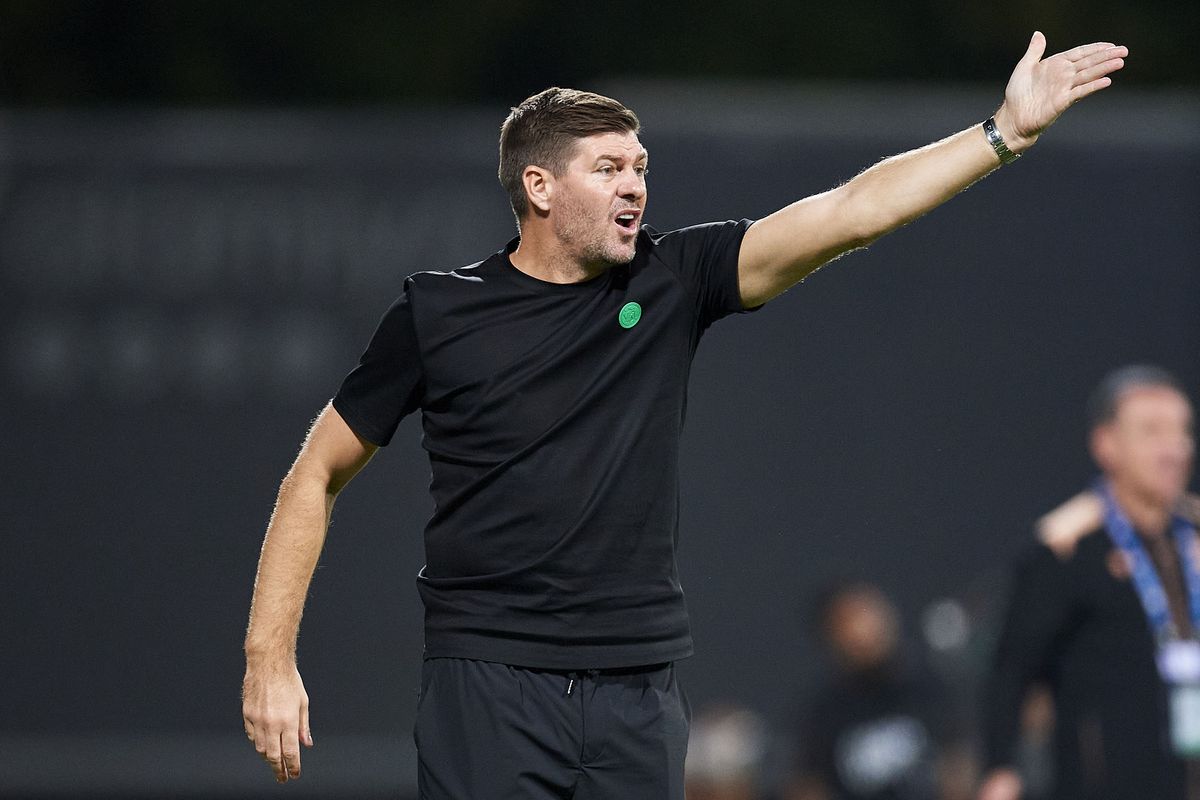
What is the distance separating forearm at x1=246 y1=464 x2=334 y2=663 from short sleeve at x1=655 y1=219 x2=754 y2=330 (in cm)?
85

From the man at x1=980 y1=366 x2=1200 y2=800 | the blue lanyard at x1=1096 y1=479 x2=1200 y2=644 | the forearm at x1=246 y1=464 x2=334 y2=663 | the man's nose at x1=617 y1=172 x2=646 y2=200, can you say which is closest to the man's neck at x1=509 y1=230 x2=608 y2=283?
the man's nose at x1=617 y1=172 x2=646 y2=200

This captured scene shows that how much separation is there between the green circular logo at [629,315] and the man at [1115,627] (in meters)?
2.84

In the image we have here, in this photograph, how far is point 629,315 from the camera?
142 inches

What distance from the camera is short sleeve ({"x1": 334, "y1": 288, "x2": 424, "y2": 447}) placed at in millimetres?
3646

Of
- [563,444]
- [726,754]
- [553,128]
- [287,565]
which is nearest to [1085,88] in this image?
[553,128]

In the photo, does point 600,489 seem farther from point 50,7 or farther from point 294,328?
point 50,7

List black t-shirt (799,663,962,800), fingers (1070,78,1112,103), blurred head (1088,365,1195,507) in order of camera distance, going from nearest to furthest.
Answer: fingers (1070,78,1112,103) < blurred head (1088,365,1195,507) < black t-shirt (799,663,962,800)

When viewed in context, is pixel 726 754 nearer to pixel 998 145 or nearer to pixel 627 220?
pixel 627 220

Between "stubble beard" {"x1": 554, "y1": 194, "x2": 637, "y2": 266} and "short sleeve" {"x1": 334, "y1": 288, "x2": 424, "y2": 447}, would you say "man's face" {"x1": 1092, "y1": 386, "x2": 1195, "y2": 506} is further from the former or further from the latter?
"short sleeve" {"x1": 334, "y1": 288, "x2": 424, "y2": 447}

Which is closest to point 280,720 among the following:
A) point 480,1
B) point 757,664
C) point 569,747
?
point 569,747

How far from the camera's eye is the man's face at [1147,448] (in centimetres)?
611

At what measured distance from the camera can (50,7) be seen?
11.2 m

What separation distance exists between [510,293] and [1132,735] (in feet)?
11.1

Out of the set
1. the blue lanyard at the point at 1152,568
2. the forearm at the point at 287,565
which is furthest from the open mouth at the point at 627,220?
the blue lanyard at the point at 1152,568
